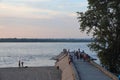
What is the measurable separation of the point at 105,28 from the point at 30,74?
10.4 meters

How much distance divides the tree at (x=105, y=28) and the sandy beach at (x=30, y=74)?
5.72m

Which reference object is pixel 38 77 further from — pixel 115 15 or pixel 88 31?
pixel 115 15

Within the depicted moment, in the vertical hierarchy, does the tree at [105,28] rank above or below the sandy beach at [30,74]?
above

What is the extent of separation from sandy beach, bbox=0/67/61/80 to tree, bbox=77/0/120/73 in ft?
18.8

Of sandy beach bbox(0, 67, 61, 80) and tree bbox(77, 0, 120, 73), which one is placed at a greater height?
tree bbox(77, 0, 120, 73)

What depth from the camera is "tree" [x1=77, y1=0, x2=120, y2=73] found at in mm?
51625

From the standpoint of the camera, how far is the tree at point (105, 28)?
169ft

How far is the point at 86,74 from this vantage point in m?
39.1

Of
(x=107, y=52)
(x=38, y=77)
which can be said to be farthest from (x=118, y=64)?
(x=38, y=77)

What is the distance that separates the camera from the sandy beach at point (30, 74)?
51.6 metres

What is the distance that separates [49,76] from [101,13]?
375 inches

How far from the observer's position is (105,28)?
5191cm

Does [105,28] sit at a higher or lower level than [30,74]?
higher

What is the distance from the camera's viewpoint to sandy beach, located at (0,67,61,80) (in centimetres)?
5162
